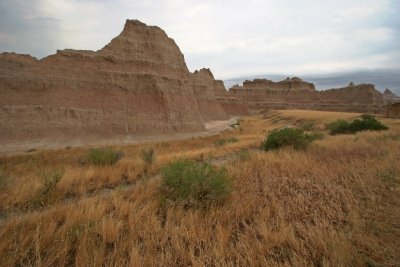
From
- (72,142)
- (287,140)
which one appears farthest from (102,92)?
(287,140)

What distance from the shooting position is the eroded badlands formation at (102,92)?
25609 mm

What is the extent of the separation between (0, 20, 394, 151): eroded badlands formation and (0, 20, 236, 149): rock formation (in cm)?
8

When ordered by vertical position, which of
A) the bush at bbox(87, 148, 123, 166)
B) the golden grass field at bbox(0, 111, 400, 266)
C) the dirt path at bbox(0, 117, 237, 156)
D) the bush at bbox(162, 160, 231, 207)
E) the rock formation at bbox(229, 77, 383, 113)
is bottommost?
the dirt path at bbox(0, 117, 237, 156)

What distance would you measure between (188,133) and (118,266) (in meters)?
32.0

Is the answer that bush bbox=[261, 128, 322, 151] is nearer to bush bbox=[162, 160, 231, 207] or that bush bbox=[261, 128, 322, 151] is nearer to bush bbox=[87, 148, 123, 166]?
bush bbox=[162, 160, 231, 207]

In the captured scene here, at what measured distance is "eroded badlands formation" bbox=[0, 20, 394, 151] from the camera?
84.0ft

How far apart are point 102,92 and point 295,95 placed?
100072 millimetres

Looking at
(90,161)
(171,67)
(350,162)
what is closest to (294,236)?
(350,162)

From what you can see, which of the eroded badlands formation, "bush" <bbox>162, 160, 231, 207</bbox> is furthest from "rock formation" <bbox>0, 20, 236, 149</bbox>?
"bush" <bbox>162, 160, 231, 207</bbox>

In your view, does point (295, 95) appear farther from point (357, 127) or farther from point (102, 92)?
point (357, 127)

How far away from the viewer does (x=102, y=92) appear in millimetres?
30547

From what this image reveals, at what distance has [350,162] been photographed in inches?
290

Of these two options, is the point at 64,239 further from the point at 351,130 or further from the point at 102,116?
the point at 102,116

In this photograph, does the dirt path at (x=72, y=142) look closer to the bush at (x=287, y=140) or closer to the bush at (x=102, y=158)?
the bush at (x=102, y=158)
